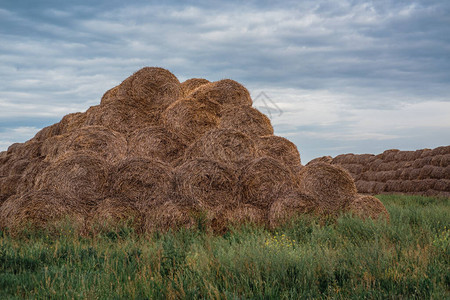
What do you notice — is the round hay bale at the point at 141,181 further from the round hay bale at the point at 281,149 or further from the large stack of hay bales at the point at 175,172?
the round hay bale at the point at 281,149

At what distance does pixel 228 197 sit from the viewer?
10297 millimetres

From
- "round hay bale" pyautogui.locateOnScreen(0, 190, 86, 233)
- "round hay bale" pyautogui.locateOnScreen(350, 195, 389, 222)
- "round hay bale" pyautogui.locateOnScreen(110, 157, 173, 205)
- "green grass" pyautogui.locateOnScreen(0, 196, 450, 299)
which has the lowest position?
"green grass" pyautogui.locateOnScreen(0, 196, 450, 299)

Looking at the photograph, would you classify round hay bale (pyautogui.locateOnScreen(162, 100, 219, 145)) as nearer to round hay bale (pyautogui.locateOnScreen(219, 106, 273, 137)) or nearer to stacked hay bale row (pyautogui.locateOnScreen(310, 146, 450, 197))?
round hay bale (pyautogui.locateOnScreen(219, 106, 273, 137))

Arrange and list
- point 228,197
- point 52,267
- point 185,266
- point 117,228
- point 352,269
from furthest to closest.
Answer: point 228,197
point 117,228
point 52,267
point 185,266
point 352,269

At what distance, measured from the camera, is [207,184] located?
10219mm

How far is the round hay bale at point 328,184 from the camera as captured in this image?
11.8m

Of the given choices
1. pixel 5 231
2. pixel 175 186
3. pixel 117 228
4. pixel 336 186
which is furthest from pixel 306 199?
pixel 5 231

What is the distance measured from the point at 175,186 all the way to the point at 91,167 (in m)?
2.22

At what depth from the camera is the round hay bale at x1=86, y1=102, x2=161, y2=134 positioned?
13.6 metres

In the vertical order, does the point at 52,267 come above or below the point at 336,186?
below

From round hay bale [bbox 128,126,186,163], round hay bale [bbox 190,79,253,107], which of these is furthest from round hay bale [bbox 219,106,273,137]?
Result: round hay bale [bbox 128,126,186,163]

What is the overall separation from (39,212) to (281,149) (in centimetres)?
754

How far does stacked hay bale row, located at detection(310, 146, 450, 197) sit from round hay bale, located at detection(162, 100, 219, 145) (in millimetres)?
9099

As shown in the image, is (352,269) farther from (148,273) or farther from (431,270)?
(148,273)
